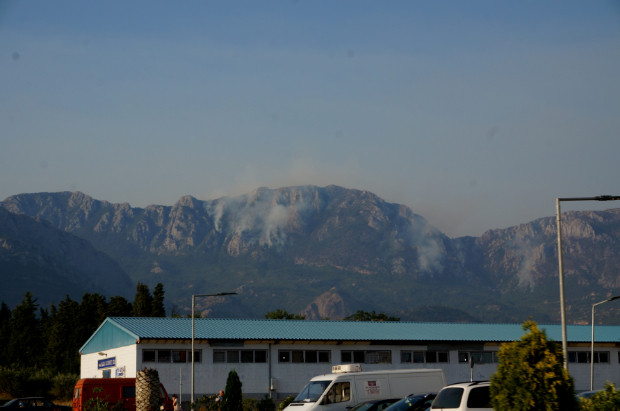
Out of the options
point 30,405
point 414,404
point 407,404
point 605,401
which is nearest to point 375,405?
point 407,404

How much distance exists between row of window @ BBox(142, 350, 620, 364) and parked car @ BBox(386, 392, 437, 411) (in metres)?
23.4

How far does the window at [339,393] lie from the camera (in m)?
26.8

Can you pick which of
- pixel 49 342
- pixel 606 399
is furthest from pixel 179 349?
pixel 49 342

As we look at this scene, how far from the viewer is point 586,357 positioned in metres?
53.4

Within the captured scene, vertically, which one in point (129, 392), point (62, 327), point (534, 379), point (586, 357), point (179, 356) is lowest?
point (129, 392)

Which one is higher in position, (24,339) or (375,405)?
(375,405)

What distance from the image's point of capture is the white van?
2673 cm

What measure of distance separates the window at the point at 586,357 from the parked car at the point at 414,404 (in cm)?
3393

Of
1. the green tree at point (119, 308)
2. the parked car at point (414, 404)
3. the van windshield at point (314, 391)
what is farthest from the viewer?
the green tree at point (119, 308)

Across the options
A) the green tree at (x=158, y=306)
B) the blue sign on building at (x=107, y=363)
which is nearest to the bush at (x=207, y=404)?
the blue sign on building at (x=107, y=363)

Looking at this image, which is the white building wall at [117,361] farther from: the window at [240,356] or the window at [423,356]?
the window at [423,356]

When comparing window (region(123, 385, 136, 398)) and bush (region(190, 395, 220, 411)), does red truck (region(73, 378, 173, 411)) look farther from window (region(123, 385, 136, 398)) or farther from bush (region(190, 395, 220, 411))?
bush (region(190, 395, 220, 411))

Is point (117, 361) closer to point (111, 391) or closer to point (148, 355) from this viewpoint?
point (148, 355)

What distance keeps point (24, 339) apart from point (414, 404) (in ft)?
335
